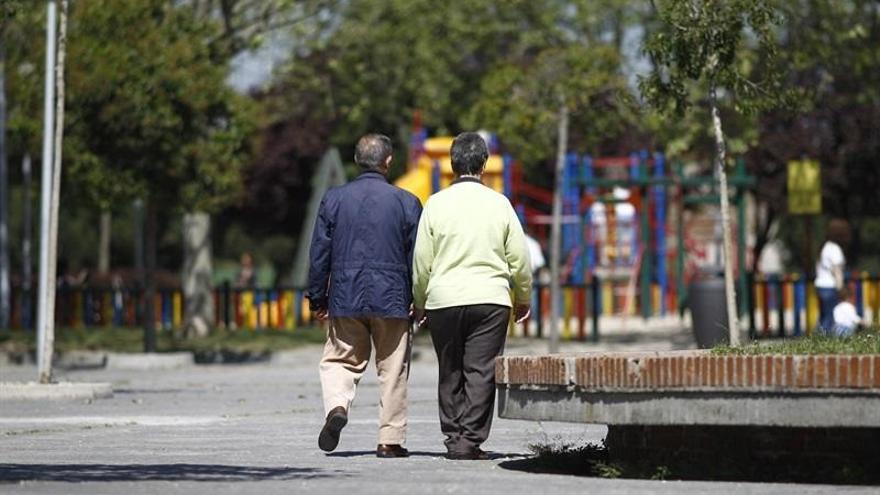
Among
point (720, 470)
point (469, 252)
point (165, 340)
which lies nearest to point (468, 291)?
point (469, 252)

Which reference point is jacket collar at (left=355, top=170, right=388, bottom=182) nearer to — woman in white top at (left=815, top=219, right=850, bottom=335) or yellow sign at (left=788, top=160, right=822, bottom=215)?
woman in white top at (left=815, top=219, right=850, bottom=335)

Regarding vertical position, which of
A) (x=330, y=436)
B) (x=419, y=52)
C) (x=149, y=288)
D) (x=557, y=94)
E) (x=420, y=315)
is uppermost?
(x=419, y=52)

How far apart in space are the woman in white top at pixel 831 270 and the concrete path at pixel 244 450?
21.0ft

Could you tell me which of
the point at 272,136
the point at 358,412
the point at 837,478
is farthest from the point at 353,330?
the point at 272,136

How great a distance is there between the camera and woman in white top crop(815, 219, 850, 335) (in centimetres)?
2548

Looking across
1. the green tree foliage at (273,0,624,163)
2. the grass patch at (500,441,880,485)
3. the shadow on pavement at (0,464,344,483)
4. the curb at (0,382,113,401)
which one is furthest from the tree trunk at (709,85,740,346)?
the green tree foliage at (273,0,624,163)

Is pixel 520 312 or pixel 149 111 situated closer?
pixel 520 312

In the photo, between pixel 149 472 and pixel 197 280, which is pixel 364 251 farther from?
pixel 197 280

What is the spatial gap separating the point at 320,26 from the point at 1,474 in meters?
30.2

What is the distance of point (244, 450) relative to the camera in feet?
39.9

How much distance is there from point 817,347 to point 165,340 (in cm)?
2561

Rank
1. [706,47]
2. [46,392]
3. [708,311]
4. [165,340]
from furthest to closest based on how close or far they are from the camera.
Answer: [165,340]
[708,311]
[46,392]
[706,47]

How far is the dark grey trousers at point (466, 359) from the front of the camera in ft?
37.7

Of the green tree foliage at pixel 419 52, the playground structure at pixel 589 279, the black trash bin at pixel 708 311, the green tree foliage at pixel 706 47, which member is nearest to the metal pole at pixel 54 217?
the green tree foliage at pixel 706 47
